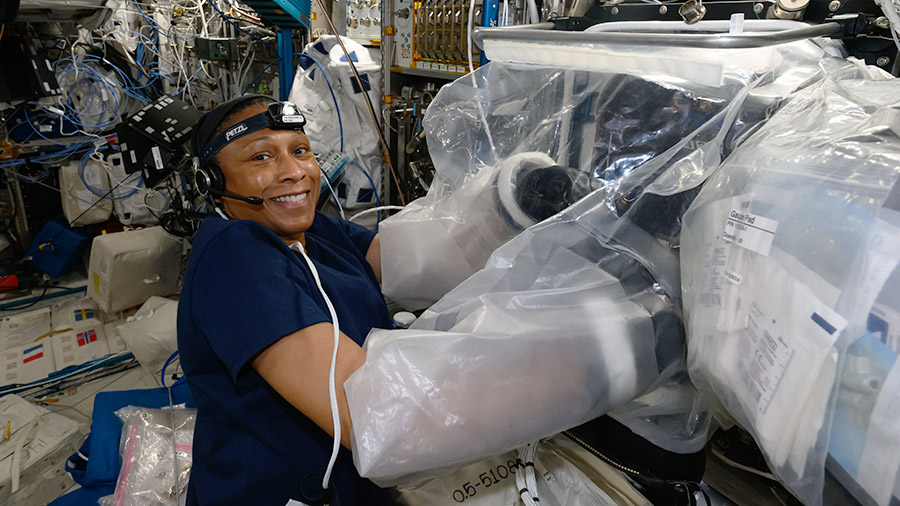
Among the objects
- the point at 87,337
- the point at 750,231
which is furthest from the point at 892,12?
the point at 87,337

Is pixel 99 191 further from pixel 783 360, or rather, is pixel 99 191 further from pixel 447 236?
pixel 783 360

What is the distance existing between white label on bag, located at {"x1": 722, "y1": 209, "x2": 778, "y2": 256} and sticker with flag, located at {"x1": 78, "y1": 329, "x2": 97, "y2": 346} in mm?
3143

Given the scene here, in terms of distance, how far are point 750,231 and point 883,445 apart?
189 millimetres

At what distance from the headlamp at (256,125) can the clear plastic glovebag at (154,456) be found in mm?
800

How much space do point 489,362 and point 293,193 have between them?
680 mm

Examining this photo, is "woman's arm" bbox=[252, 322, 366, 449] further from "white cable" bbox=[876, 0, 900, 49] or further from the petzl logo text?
"white cable" bbox=[876, 0, 900, 49]

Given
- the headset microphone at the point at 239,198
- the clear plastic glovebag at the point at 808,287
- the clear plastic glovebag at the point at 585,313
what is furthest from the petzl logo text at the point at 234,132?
the clear plastic glovebag at the point at 808,287

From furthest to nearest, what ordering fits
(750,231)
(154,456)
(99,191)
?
(99,191)
(154,456)
(750,231)

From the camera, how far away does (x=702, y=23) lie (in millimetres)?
742

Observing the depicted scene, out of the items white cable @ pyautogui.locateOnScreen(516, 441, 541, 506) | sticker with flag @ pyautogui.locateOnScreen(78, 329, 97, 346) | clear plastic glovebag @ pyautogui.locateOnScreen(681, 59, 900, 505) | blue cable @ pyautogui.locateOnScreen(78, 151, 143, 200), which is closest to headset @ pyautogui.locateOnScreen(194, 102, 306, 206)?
white cable @ pyautogui.locateOnScreen(516, 441, 541, 506)

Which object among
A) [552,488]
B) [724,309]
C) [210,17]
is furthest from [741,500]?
[210,17]

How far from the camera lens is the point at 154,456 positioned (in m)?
1.30

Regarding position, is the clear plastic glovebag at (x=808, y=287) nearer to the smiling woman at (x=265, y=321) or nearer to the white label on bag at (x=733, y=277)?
the white label on bag at (x=733, y=277)

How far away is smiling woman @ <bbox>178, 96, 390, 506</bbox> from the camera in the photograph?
728 mm
